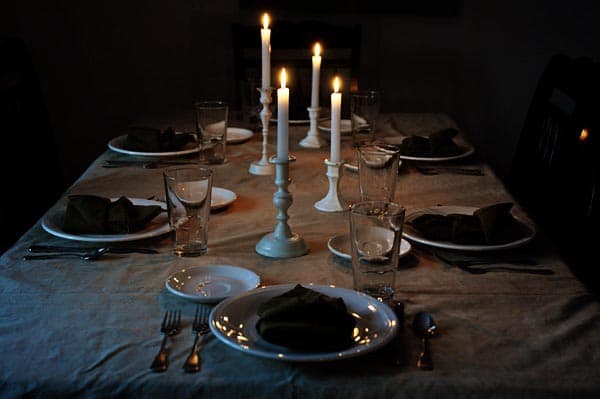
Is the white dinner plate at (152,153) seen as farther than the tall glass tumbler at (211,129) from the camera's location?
Yes

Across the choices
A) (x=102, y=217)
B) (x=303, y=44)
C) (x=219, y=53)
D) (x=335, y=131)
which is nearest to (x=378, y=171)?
(x=335, y=131)

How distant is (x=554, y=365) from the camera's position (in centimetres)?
83

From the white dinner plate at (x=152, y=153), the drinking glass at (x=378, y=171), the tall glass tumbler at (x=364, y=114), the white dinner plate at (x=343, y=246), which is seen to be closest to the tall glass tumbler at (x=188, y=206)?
the white dinner plate at (x=343, y=246)

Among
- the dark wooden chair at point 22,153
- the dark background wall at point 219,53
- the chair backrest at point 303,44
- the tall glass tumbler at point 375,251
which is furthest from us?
the dark background wall at point 219,53

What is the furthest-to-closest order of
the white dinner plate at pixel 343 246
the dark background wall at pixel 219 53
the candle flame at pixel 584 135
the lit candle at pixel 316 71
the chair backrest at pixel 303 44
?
1. the dark background wall at pixel 219 53
2. the chair backrest at pixel 303 44
3. the lit candle at pixel 316 71
4. the candle flame at pixel 584 135
5. the white dinner plate at pixel 343 246

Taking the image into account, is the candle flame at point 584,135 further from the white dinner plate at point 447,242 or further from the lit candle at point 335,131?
the lit candle at point 335,131

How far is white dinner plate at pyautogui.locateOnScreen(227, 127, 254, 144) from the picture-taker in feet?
6.46

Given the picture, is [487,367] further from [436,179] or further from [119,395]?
[436,179]

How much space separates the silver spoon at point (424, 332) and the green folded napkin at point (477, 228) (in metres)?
0.28

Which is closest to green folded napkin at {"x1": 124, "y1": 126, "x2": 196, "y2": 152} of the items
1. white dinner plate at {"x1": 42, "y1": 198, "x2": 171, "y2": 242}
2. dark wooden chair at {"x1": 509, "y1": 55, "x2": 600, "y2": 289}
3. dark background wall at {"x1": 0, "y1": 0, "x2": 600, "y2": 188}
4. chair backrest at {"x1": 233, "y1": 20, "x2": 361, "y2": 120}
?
white dinner plate at {"x1": 42, "y1": 198, "x2": 171, "y2": 242}

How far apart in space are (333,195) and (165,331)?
59 centimetres

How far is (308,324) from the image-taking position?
0.82 m

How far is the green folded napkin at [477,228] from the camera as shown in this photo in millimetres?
1176

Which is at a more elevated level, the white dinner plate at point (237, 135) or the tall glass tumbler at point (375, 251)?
the tall glass tumbler at point (375, 251)
